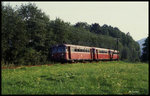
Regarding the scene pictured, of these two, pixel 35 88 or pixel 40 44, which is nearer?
pixel 35 88

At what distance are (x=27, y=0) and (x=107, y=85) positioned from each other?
40.1 metres

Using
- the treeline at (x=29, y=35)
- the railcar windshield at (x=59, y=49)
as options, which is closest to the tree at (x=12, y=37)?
the treeline at (x=29, y=35)

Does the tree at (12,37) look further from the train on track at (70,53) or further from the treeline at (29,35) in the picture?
the train on track at (70,53)

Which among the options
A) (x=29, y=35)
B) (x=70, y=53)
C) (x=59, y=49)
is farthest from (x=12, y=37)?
(x=70, y=53)

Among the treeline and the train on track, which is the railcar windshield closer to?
the train on track

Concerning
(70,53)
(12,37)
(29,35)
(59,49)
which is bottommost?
(70,53)

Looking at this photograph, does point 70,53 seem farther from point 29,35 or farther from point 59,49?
point 29,35

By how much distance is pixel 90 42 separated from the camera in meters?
71.7

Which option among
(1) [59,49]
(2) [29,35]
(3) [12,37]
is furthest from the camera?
(2) [29,35]

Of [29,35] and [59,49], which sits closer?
[59,49]

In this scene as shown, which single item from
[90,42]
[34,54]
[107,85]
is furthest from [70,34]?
[107,85]

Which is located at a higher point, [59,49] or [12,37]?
[12,37]

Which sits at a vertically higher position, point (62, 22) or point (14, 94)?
point (62, 22)

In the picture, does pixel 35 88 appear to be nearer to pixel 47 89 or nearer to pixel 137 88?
pixel 47 89
